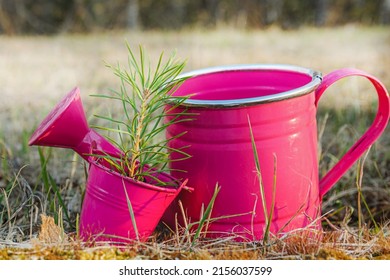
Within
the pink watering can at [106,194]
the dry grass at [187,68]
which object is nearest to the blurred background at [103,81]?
the dry grass at [187,68]

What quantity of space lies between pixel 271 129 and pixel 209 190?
23 cm

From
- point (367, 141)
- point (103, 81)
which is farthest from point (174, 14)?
point (367, 141)

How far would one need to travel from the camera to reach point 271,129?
142 cm

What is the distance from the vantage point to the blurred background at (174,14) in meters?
8.55

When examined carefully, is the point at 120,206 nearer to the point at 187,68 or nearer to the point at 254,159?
the point at 254,159

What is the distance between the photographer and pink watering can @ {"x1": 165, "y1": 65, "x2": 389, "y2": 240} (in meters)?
1.40

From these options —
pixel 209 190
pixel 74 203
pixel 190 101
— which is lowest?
pixel 74 203

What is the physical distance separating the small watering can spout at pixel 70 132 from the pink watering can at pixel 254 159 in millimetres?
212

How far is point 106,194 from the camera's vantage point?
1.41 m

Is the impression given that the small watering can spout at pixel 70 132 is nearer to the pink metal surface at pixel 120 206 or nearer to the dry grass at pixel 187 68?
the pink metal surface at pixel 120 206

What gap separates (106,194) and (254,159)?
38cm

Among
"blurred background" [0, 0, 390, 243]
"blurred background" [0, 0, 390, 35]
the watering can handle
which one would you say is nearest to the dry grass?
"blurred background" [0, 0, 390, 243]

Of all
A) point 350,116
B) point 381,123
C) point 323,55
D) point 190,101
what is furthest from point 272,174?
point 323,55

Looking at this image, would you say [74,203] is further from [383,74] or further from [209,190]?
[383,74]
